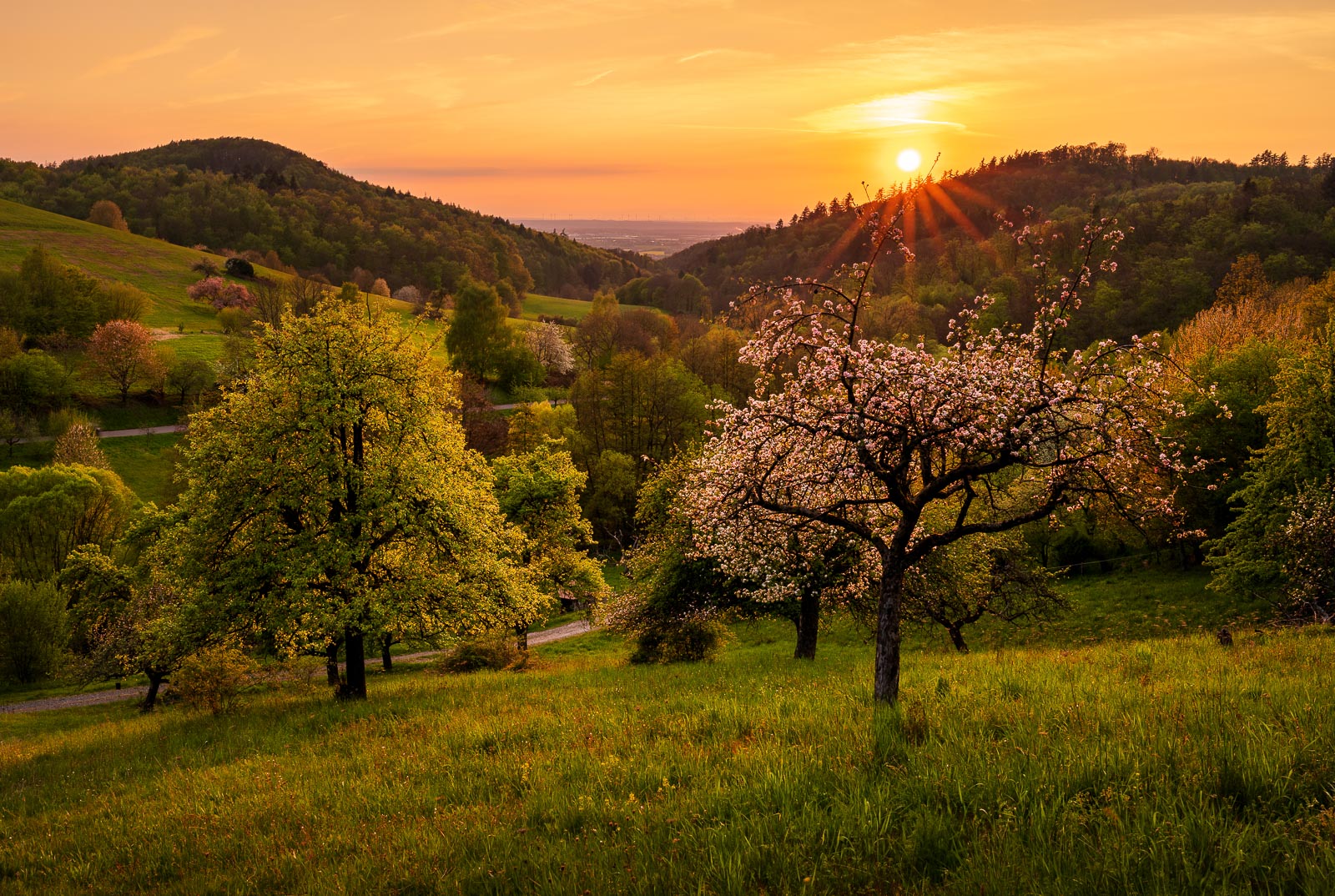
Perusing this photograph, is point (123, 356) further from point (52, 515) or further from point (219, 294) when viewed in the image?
point (219, 294)

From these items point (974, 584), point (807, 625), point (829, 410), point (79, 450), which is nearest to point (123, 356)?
point (79, 450)

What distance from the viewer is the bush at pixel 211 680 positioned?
22.5 m

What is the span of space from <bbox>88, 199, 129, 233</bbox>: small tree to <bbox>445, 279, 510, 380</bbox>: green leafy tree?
13543 cm

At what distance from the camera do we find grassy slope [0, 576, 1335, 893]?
228 inches

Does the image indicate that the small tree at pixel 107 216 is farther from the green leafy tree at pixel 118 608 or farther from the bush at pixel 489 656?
the bush at pixel 489 656

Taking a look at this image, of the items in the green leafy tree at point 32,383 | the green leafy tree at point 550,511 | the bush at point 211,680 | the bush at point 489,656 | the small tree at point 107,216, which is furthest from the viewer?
the small tree at point 107,216

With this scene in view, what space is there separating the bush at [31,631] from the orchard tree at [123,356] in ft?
150

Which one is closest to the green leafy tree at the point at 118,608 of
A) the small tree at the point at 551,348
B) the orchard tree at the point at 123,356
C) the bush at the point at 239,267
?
the orchard tree at the point at 123,356

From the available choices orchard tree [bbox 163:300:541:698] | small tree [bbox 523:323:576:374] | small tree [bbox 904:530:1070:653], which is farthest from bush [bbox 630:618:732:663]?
small tree [bbox 523:323:576:374]

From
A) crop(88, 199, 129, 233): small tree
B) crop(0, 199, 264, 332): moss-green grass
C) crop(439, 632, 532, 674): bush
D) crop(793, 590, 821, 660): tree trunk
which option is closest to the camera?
crop(793, 590, 821, 660): tree trunk

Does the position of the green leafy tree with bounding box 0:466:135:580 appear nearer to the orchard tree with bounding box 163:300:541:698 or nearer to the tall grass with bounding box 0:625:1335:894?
the orchard tree with bounding box 163:300:541:698

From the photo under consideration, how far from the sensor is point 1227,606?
37.6 m

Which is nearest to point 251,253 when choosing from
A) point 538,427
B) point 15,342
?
point 15,342

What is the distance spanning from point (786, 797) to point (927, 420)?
708cm
